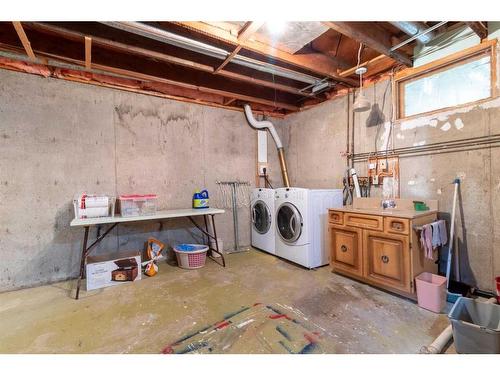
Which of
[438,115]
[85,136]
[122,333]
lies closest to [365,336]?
[122,333]

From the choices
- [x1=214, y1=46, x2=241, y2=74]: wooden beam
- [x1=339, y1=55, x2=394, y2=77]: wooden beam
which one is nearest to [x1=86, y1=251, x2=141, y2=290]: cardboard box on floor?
[x1=214, y1=46, x2=241, y2=74]: wooden beam

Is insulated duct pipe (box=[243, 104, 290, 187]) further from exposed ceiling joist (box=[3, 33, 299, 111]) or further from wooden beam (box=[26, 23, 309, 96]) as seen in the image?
wooden beam (box=[26, 23, 309, 96])

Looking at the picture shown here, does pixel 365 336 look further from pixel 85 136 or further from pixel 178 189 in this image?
pixel 85 136

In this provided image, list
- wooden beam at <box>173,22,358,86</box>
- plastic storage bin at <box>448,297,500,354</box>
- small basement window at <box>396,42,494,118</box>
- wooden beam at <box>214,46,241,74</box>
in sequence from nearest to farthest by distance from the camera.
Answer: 1. plastic storage bin at <box>448,297,500,354</box>
2. wooden beam at <box>173,22,358,86</box>
3. small basement window at <box>396,42,494,118</box>
4. wooden beam at <box>214,46,241,74</box>

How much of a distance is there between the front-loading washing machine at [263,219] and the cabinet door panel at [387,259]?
1.40 m

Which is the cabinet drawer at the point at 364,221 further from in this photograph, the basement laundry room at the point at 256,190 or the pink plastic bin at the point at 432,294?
the pink plastic bin at the point at 432,294

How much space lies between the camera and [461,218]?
227 centimetres

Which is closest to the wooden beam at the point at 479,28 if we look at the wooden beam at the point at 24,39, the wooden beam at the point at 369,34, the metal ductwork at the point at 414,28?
the metal ductwork at the point at 414,28

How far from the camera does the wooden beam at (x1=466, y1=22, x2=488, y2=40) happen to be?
6.38 ft

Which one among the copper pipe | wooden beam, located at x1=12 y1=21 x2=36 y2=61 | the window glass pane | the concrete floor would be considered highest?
wooden beam, located at x1=12 y1=21 x2=36 y2=61

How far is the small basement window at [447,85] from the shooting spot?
2141 millimetres

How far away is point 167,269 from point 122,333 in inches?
51.8

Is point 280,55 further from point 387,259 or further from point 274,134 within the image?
point 387,259

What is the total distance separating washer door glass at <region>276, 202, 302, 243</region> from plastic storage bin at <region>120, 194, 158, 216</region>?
5.63 feet
